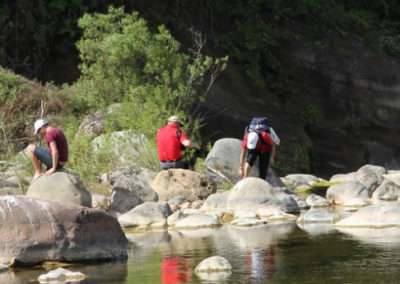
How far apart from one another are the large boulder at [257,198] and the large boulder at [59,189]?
2.82 meters

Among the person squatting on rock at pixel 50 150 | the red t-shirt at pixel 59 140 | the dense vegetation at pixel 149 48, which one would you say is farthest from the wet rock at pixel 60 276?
the dense vegetation at pixel 149 48

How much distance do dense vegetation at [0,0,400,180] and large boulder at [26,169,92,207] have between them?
167 inches

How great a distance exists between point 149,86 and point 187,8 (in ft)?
27.8

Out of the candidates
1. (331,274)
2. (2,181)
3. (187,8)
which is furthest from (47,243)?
(187,8)

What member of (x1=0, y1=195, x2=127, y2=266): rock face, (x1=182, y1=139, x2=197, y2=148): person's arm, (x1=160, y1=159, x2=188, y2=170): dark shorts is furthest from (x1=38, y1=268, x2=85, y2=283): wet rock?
(x1=160, y1=159, x2=188, y2=170): dark shorts

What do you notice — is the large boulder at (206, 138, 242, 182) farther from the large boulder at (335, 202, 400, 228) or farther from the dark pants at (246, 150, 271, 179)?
the large boulder at (335, 202, 400, 228)

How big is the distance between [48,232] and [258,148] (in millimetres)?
7029

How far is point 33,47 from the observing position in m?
27.9

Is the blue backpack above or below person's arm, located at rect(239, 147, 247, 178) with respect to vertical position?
above

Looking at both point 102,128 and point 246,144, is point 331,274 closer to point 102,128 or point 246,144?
point 246,144

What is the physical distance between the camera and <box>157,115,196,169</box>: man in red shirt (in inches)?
731

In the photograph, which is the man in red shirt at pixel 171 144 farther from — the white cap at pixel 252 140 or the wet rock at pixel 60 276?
the wet rock at pixel 60 276

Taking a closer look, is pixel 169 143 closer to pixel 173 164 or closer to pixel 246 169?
pixel 173 164

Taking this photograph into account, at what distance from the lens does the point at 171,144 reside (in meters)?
18.6
